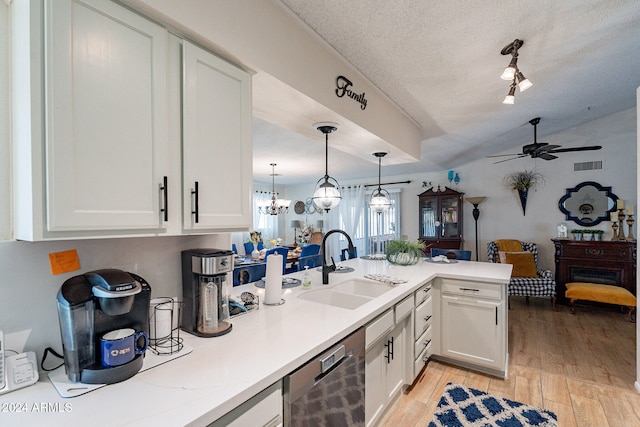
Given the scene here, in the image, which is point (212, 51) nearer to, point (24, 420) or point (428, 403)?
point (24, 420)

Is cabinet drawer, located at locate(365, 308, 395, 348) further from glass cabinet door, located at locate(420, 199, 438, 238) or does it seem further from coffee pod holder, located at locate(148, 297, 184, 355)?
glass cabinet door, located at locate(420, 199, 438, 238)

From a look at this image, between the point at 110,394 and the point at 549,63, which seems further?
the point at 549,63

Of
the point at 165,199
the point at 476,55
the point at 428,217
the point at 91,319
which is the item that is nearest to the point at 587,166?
the point at 428,217

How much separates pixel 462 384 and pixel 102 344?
2.58m

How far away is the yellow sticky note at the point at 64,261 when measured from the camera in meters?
1.03

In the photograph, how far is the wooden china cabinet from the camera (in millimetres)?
5387

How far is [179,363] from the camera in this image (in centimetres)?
104

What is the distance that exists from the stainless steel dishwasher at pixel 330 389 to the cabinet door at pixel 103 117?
84cm

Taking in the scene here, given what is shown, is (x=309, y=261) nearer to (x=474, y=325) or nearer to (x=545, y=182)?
(x=474, y=325)

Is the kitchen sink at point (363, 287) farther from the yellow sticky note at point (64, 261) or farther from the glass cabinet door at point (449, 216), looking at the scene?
the glass cabinet door at point (449, 216)

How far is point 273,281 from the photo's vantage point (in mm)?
1723

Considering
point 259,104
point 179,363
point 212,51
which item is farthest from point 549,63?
point 179,363

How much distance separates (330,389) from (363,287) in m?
1.19

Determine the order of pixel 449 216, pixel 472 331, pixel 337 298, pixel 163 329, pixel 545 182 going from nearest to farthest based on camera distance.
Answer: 1. pixel 163 329
2. pixel 337 298
3. pixel 472 331
4. pixel 545 182
5. pixel 449 216
